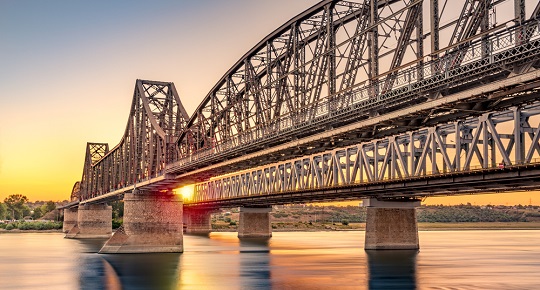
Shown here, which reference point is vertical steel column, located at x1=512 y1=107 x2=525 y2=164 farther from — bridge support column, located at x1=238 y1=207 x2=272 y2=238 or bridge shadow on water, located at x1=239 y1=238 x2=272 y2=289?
bridge support column, located at x1=238 y1=207 x2=272 y2=238

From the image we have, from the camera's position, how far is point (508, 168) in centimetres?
3447

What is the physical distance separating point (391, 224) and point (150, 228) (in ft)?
103

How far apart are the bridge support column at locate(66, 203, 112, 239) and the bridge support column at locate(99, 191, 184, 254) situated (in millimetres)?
73733

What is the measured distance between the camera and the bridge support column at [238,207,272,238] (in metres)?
149

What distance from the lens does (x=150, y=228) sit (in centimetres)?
8300

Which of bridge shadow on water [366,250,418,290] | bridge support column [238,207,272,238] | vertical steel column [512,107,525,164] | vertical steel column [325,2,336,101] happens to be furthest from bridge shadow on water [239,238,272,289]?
bridge support column [238,207,272,238]

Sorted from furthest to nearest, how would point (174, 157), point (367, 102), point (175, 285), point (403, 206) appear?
point (174, 157), point (403, 206), point (175, 285), point (367, 102)

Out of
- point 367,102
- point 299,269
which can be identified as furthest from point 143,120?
point 367,102

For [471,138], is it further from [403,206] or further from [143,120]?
[143,120]

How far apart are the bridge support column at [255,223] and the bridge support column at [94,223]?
113ft

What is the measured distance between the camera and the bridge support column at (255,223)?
148625mm

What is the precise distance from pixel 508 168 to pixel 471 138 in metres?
3.40

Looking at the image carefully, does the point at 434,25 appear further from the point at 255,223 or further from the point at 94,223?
the point at 94,223

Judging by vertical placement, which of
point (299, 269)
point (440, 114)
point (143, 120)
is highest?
point (143, 120)
